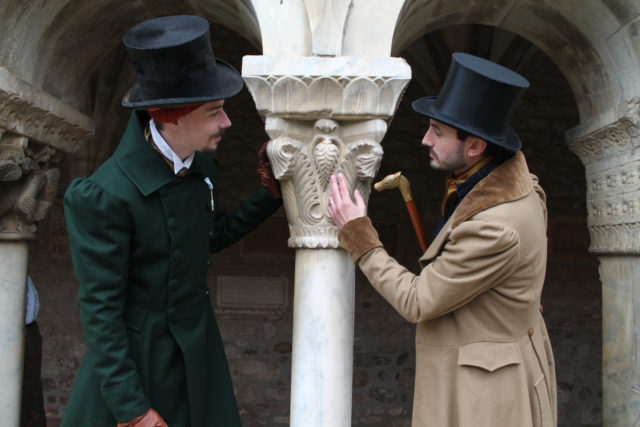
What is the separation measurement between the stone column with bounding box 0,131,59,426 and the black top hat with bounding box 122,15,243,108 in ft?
3.76

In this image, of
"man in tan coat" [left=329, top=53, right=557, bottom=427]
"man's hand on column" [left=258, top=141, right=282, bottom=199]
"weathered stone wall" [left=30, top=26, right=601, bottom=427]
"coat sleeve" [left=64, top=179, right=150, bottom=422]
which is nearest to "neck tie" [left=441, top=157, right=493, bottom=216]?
"man in tan coat" [left=329, top=53, right=557, bottom=427]

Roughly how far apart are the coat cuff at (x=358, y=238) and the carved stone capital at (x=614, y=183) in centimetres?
124

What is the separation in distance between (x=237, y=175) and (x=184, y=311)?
2897 mm

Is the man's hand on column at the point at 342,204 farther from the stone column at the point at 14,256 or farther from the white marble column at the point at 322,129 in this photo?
the stone column at the point at 14,256

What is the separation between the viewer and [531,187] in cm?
186

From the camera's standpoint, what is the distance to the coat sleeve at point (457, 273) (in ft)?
5.61

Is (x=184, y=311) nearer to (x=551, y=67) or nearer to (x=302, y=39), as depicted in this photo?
(x=302, y=39)

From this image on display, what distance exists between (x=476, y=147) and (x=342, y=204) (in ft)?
1.53

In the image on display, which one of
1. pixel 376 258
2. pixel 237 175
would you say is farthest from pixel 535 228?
pixel 237 175

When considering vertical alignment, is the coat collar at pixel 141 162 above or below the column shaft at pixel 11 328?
above

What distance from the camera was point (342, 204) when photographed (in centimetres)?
202

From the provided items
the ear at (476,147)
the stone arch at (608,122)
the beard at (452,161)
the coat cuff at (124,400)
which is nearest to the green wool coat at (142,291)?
the coat cuff at (124,400)

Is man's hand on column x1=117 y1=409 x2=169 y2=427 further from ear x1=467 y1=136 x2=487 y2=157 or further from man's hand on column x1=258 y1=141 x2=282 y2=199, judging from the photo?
ear x1=467 y1=136 x2=487 y2=157

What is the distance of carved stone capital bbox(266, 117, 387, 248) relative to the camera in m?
2.11
